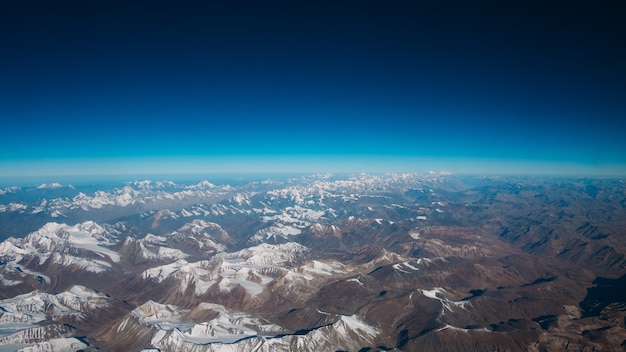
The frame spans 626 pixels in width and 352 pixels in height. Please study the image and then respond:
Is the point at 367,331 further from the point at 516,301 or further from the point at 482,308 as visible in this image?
the point at 516,301

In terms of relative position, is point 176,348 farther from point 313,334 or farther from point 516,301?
point 516,301

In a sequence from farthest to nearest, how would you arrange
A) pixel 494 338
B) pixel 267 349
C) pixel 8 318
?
pixel 8 318 < pixel 494 338 < pixel 267 349

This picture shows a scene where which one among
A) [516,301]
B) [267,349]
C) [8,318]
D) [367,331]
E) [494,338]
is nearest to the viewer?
[267,349]

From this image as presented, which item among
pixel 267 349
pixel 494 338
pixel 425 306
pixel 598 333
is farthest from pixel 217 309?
pixel 598 333


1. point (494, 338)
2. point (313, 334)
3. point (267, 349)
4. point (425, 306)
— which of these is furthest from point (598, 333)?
point (267, 349)

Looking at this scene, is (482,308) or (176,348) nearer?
(176,348)

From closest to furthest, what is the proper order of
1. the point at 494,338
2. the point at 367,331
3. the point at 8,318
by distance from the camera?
the point at 494,338 < the point at 367,331 < the point at 8,318

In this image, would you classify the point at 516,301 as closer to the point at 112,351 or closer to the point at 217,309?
the point at 217,309

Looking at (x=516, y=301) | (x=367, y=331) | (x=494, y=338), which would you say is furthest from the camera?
(x=516, y=301)

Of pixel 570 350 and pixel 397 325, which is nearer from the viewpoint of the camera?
pixel 570 350
